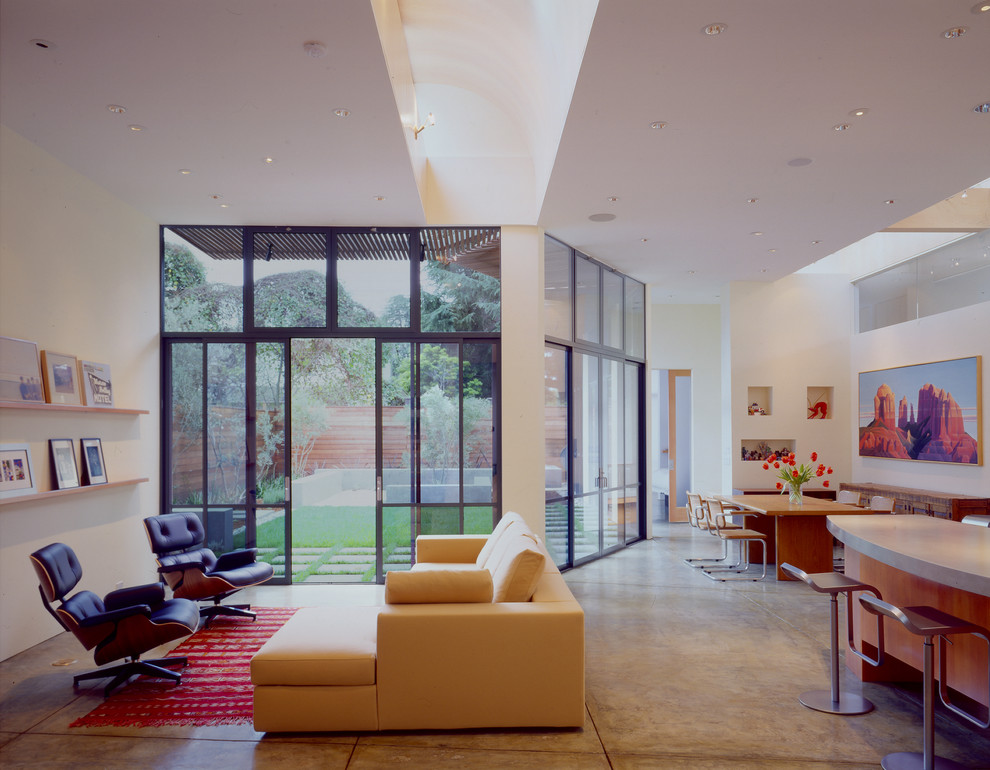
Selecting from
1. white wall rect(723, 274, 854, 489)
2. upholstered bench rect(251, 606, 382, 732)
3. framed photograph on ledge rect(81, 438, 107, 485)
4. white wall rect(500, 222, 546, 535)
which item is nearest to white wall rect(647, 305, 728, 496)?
white wall rect(723, 274, 854, 489)

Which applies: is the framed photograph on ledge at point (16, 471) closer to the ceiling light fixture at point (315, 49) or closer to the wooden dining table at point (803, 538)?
the ceiling light fixture at point (315, 49)

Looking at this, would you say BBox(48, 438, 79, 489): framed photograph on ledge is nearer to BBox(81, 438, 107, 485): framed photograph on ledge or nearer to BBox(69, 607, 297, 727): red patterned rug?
BBox(81, 438, 107, 485): framed photograph on ledge

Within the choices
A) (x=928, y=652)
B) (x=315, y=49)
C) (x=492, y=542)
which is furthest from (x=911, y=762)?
(x=315, y=49)

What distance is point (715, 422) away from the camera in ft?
38.4

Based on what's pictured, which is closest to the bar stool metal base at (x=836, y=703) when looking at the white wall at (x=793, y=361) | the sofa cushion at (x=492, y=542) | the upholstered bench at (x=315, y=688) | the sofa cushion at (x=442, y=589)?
the sofa cushion at (x=442, y=589)

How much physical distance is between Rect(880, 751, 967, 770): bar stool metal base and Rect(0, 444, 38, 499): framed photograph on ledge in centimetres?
530

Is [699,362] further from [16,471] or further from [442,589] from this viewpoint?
[16,471]

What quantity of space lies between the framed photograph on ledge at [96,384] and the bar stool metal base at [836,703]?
5.58 metres

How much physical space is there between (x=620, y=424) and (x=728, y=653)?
4603 millimetres

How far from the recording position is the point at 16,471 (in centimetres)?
482

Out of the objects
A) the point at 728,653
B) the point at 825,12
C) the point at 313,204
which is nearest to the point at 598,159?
the point at 825,12

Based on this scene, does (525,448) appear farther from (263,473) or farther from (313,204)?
(313,204)

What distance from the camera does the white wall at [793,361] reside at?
989cm

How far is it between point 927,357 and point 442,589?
7.14 meters
